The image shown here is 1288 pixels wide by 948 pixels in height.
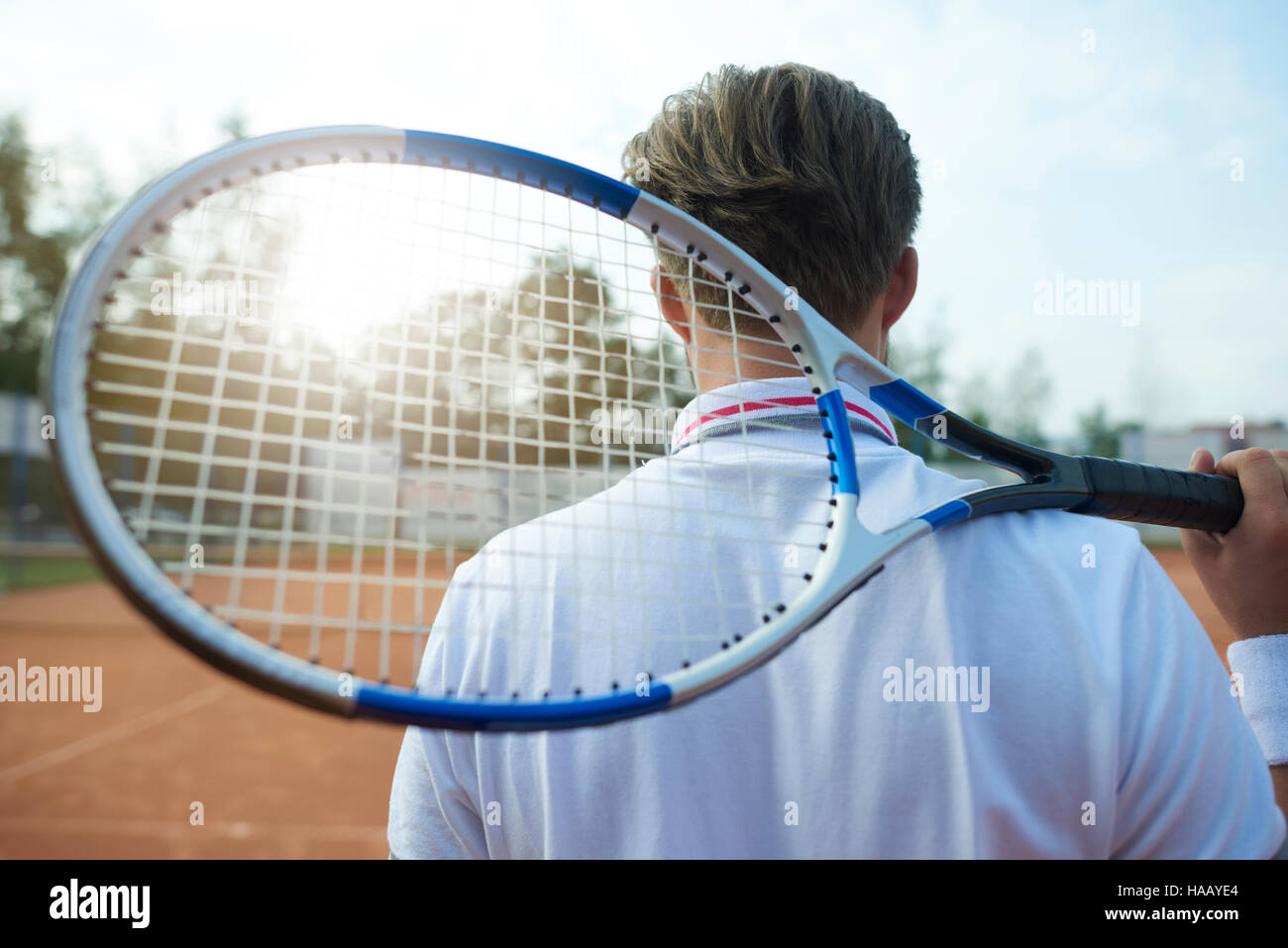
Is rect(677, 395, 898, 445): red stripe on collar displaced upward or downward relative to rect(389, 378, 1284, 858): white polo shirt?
upward

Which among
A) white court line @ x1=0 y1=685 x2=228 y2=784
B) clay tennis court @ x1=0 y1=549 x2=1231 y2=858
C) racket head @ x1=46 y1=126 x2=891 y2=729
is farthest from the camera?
white court line @ x1=0 y1=685 x2=228 y2=784

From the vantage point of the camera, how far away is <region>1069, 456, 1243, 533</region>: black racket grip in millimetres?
1486

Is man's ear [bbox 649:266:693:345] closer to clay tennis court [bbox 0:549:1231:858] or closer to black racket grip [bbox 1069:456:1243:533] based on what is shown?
black racket grip [bbox 1069:456:1243:533]

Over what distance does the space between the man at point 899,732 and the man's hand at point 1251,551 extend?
→ 474mm

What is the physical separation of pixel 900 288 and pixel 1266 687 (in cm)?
75

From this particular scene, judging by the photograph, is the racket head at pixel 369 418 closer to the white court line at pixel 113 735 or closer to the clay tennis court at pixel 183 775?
the clay tennis court at pixel 183 775

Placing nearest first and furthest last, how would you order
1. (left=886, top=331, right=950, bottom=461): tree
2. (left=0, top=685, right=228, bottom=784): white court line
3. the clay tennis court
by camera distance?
the clay tennis court → (left=0, top=685, right=228, bottom=784): white court line → (left=886, top=331, right=950, bottom=461): tree

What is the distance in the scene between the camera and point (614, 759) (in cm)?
100

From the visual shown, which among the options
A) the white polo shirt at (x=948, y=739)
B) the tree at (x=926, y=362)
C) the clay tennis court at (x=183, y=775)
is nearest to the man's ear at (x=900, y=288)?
the white polo shirt at (x=948, y=739)

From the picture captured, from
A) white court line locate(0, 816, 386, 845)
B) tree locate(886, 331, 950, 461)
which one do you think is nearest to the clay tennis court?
white court line locate(0, 816, 386, 845)

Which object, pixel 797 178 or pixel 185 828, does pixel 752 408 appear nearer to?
pixel 797 178

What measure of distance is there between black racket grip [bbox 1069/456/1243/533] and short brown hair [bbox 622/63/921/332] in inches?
23.0

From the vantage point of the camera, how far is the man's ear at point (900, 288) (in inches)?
49.9
